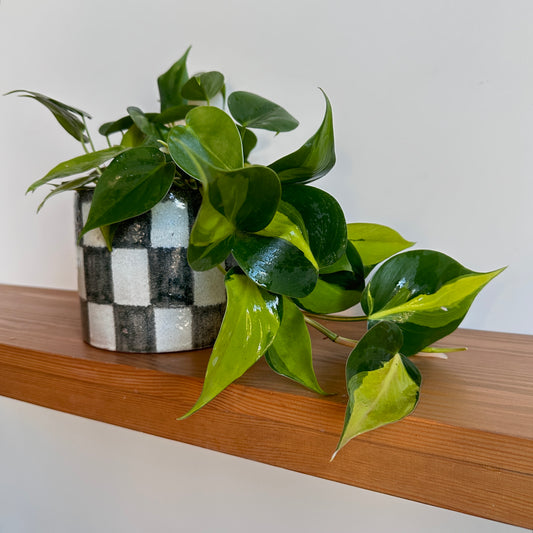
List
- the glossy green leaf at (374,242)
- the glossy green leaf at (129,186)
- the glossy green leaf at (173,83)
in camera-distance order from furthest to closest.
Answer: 1. the glossy green leaf at (173,83)
2. the glossy green leaf at (374,242)
3. the glossy green leaf at (129,186)

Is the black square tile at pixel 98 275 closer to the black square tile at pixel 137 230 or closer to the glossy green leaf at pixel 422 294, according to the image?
the black square tile at pixel 137 230

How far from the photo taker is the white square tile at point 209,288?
0.48m

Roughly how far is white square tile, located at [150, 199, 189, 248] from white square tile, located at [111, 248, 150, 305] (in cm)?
2

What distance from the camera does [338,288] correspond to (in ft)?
1.37

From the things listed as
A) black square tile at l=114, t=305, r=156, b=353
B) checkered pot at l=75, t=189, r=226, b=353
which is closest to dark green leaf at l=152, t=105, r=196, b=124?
checkered pot at l=75, t=189, r=226, b=353

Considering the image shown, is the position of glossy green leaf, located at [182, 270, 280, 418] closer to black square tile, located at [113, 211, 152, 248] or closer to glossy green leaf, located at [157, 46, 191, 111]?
black square tile, located at [113, 211, 152, 248]

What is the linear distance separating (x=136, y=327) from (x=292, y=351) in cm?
18

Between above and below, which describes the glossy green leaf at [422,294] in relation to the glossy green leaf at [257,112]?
below

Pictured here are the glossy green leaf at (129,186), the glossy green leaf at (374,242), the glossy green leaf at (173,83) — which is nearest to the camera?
the glossy green leaf at (129,186)

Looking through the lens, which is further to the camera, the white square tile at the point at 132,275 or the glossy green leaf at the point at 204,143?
the white square tile at the point at 132,275

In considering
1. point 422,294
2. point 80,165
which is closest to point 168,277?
point 80,165

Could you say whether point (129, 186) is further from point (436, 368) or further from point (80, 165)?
point (436, 368)

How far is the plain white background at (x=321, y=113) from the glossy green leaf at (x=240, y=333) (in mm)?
332

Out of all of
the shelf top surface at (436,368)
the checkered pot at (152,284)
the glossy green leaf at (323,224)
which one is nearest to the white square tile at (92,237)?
the checkered pot at (152,284)
